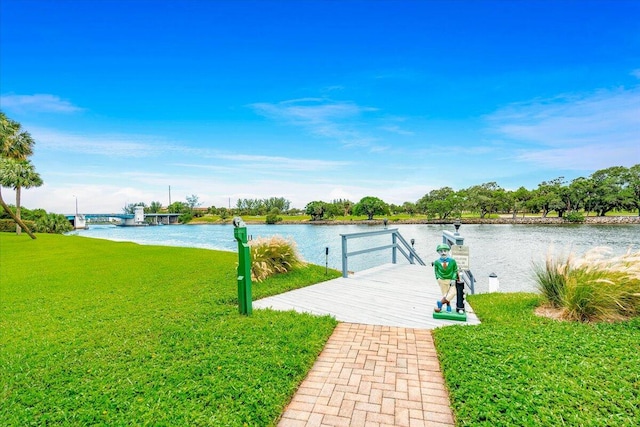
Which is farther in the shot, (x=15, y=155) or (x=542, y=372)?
(x=15, y=155)

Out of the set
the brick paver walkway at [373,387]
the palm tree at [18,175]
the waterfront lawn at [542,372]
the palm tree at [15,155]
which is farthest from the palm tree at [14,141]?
the waterfront lawn at [542,372]

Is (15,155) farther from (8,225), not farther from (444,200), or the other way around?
(444,200)

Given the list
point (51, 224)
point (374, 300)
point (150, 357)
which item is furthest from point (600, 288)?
point (51, 224)

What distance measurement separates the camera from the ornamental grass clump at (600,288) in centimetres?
417

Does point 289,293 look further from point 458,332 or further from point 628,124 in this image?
point 628,124

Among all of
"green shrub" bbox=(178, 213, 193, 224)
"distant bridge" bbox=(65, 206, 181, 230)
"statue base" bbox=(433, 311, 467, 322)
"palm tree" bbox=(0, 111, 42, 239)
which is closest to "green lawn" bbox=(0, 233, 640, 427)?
"statue base" bbox=(433, 311, 467, 322)

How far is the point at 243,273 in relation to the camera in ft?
16.0

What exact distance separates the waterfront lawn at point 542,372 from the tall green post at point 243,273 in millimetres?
2737

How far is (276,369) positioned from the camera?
3066 mm

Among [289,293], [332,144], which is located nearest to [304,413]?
[289,293]

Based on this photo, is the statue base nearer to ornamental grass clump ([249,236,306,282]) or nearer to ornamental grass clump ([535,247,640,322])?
ornamental grass clump ([535,247,640,322])

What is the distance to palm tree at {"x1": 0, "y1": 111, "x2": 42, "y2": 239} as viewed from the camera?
24.0 meters

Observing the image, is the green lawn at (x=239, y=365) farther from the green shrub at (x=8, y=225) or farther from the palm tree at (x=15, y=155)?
the green shrub at (x=8, y=225)

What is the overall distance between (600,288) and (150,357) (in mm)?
5723
